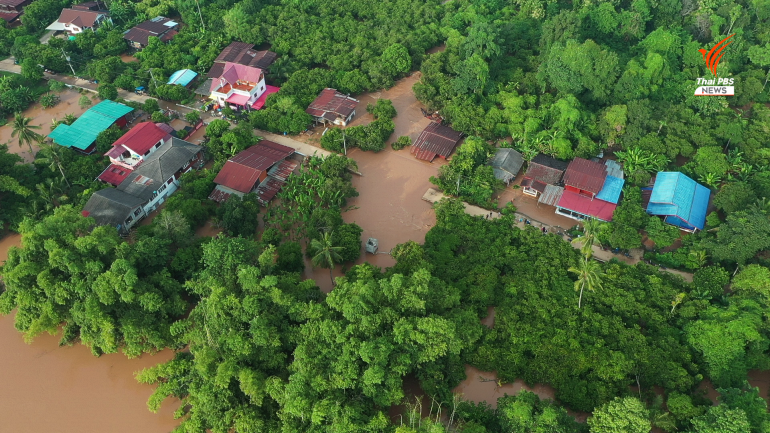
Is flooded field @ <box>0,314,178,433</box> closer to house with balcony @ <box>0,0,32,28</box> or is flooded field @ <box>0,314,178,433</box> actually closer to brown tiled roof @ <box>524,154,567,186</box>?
brown tiled roof @ <box>524,154,567,186</box>

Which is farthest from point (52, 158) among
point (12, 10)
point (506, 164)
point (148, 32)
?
point (12, 10)

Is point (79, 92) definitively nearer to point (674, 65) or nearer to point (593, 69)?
point (593, 69)

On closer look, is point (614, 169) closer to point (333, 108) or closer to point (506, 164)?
point (506, 164)

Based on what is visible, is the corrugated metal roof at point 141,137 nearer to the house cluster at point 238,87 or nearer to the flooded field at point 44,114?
the house cluster at point 238,87

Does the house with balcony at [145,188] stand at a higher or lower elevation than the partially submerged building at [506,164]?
lower

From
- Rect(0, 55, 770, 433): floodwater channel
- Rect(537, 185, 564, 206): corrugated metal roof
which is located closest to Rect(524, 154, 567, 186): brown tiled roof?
Rect(537, 185, 564, 206): corrugated metal roof

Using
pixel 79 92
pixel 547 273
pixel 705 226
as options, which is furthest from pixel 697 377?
pixel 79 92

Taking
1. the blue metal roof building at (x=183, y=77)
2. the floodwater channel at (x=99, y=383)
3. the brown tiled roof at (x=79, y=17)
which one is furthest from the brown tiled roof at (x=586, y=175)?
the brown tiled roof at (x=79, y=17)
